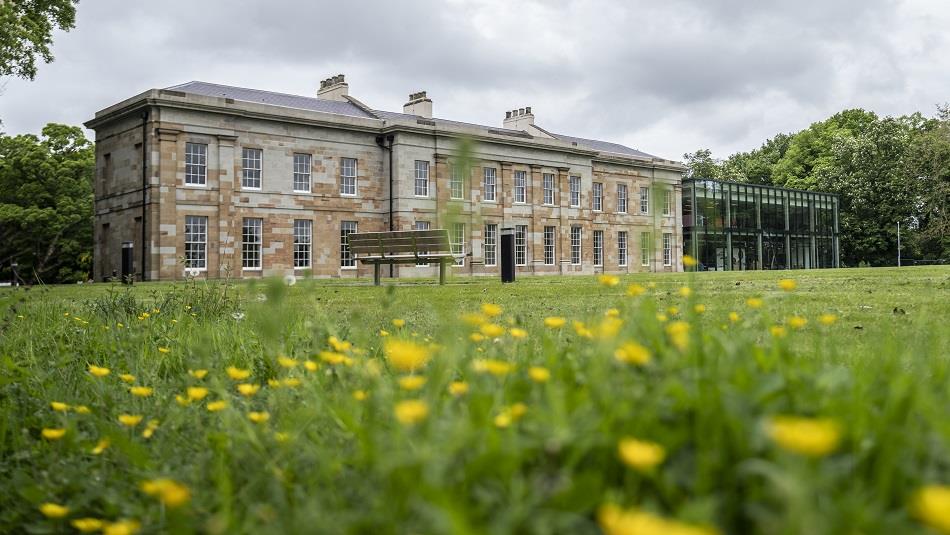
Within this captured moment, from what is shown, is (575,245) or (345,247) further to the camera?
(575,245)

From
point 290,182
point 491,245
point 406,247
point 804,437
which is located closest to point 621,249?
point 491,245

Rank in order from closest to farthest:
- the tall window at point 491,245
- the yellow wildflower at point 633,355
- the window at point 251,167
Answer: the yellow wildflower at point 633,355 < the window at point 251,167 < the tall window at point 491,245

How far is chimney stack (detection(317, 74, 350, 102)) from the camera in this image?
131 feet

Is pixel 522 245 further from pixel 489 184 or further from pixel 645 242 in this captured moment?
pixel 645 242

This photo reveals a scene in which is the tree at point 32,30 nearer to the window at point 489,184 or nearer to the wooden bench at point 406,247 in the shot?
the wooden bench at point 406,247

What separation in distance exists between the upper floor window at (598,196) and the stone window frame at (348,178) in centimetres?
1630

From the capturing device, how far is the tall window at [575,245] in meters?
43.3

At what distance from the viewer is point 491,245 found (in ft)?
127

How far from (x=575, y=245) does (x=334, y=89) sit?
16.2 m

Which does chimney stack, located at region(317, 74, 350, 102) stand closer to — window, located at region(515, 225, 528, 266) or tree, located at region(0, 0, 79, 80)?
window, located at region(515, 225, 528, 266)

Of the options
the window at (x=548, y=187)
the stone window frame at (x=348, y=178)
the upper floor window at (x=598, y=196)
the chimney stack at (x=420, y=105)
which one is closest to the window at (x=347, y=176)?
the stone window frame at (x=348, y=178)

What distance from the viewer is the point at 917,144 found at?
171ft

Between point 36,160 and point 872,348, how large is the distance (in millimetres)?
48001

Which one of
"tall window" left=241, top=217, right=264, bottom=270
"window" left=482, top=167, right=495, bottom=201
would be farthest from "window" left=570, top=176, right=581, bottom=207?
"tall window" left=241, top=217, right=264, bottom=270
